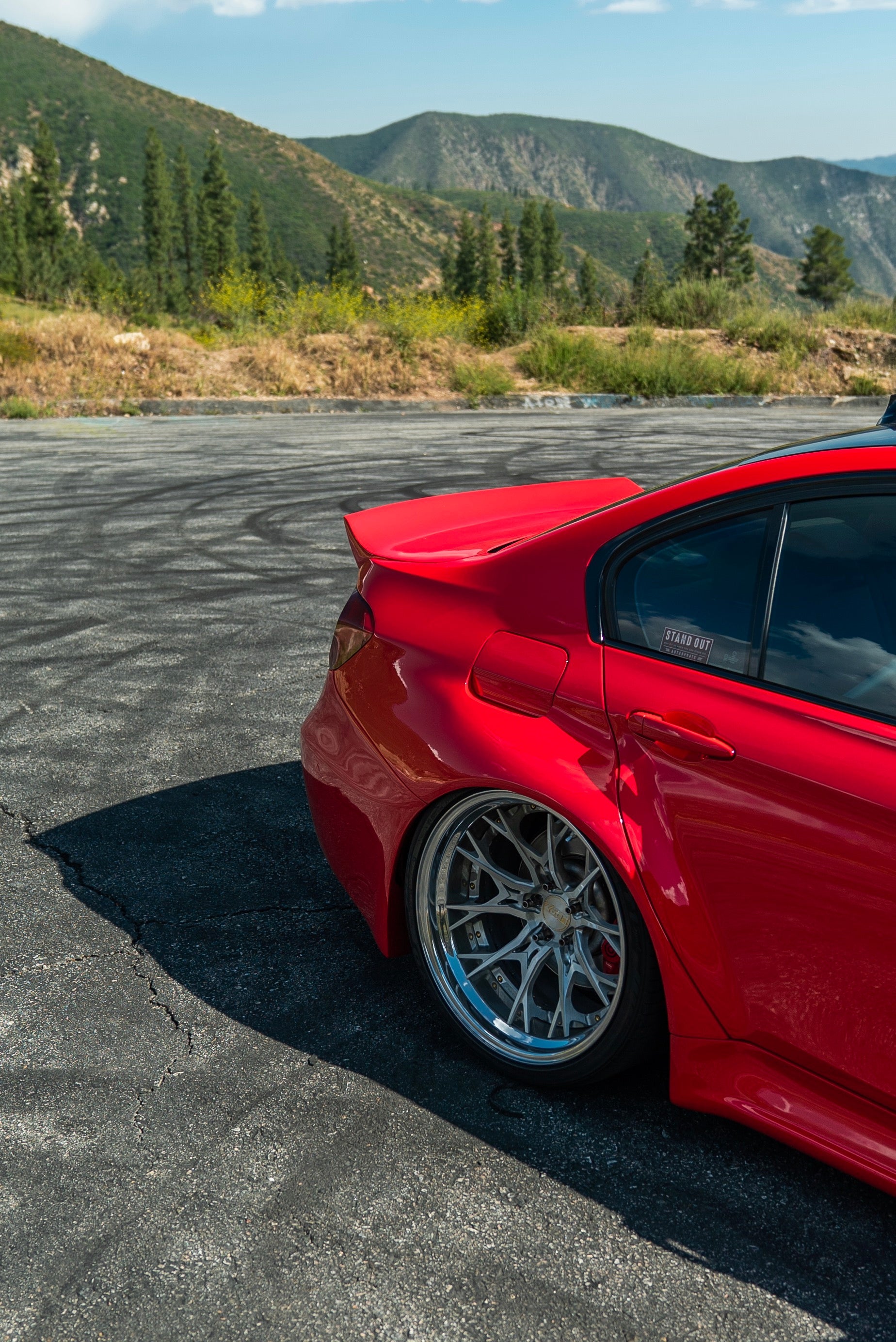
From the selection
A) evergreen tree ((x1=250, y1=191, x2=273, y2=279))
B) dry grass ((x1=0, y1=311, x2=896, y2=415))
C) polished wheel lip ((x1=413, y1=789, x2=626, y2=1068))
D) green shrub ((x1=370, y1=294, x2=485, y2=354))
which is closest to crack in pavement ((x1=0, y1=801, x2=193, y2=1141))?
polished wheel lip ((x1=413, y1=789, x2=626, y2=1068))

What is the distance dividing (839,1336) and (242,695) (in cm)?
426

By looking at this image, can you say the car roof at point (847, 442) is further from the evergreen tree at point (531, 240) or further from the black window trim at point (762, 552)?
the evergreen tree at point (531, 240)

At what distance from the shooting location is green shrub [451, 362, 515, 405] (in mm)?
23422

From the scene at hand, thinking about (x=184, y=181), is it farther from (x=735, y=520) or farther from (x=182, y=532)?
(x=735, y=520)

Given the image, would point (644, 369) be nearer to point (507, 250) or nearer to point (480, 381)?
point (480, 381)

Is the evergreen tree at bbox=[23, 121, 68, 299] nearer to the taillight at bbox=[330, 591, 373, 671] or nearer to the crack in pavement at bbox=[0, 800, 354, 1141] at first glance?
the crack in pavement at bbox=[0, 800, 354, 1141]

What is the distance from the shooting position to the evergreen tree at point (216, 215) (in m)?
104

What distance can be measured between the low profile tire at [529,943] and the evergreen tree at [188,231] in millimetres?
110203

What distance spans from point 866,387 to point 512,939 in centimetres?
2424

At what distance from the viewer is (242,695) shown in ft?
19.0

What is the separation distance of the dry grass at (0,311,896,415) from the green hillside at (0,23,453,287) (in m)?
130

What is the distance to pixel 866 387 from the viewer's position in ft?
80.1

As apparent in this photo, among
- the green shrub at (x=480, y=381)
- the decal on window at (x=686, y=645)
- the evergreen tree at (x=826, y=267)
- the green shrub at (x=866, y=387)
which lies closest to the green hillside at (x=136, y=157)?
the evergreen tree at (x=826, y=267)

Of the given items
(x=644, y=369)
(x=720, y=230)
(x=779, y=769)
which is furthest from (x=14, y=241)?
(x=779, y=769)
